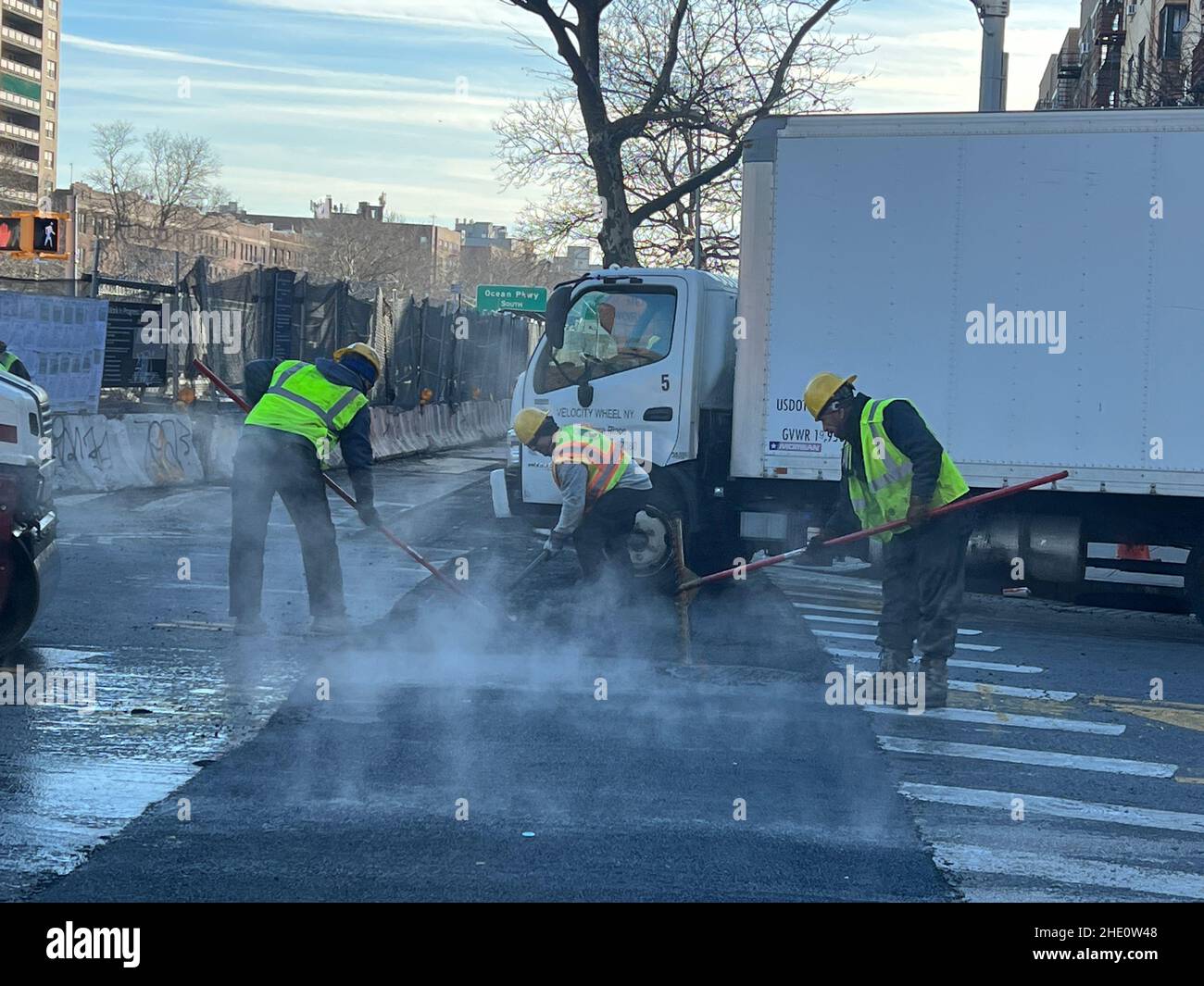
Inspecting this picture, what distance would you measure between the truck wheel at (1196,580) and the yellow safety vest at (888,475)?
342 centimetres

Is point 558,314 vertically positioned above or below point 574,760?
above

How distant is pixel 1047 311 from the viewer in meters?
10.8

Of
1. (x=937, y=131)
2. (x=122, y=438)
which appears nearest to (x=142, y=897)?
(x=937, y=131)

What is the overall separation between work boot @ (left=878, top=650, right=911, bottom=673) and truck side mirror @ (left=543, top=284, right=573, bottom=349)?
473 centimetres

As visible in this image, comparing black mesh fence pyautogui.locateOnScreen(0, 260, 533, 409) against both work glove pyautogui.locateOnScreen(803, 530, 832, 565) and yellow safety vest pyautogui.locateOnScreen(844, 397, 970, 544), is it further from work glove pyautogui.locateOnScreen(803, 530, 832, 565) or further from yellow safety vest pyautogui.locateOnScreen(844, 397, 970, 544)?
yellow safety vest pyautogui.locateOnScreen(844, 397, 970, 544)

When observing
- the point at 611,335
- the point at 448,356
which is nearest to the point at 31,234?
the point at 448,356

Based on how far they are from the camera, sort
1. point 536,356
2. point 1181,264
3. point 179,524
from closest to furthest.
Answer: point 1181,264, point 536,356, point 179,524

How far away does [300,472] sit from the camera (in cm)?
936

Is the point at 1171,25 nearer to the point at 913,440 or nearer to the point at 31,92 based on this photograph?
the point at 913,440

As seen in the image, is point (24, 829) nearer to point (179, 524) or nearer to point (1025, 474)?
point (1025, 474)

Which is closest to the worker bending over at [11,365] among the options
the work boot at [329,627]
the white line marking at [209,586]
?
the white line marking at [209,586]

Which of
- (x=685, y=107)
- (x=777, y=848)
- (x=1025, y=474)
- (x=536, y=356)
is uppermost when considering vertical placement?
→ (x=685, y=107)

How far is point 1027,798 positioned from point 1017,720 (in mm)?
1569

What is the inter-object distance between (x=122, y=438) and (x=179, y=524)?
282cm
